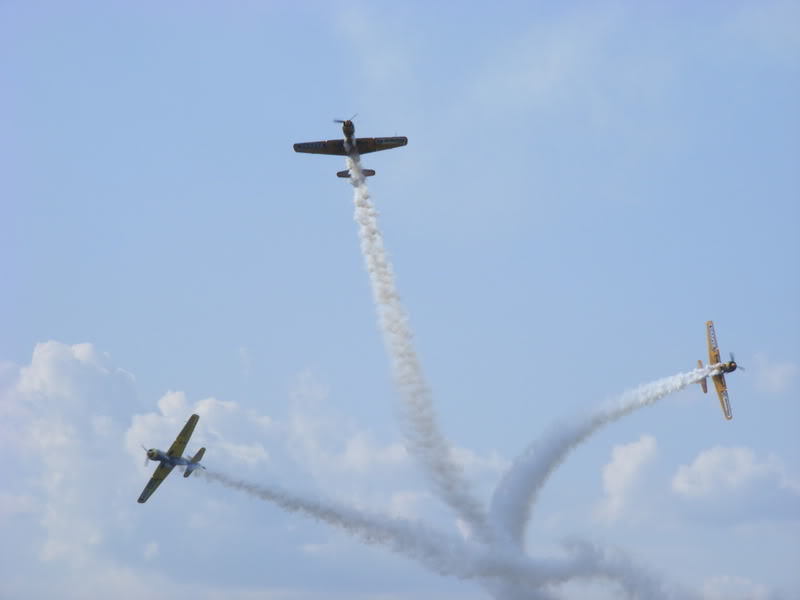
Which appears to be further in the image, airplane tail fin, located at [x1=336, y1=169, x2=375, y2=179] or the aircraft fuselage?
the aircraft fuselage

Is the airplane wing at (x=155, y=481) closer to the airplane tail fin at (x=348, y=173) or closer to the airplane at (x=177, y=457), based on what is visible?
the airplane at (x=177, y=457)

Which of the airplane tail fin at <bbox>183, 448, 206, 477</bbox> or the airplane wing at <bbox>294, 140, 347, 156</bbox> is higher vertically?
the airplane wing at <bbox>294, 140, 347, 156</bbox>

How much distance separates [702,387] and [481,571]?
28092mm

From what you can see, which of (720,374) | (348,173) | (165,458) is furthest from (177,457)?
(720,374)

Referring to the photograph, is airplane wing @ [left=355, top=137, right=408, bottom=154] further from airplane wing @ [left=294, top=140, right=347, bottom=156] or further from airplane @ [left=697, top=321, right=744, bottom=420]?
airplane @ [left=697, top=321, right=744, bottom=420]

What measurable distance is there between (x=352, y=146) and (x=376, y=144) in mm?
2052

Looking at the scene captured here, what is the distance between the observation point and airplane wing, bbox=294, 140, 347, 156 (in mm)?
90562

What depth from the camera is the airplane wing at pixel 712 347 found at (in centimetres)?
10369

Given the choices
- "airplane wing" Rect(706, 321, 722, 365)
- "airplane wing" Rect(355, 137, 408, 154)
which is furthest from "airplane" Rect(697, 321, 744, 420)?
"airplane wing" Rect(355, 137, 408, 154)

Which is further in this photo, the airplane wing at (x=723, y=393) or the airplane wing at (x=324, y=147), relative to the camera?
the airplane wing at (x=723, y=393)

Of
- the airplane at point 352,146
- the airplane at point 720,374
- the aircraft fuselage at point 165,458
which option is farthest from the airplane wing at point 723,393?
the aircraft fuselage at point 165,458

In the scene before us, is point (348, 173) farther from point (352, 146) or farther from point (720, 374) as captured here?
point (720, 374)

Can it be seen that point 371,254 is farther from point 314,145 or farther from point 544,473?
point 544,473

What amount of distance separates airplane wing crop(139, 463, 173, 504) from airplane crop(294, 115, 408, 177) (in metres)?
30.9
